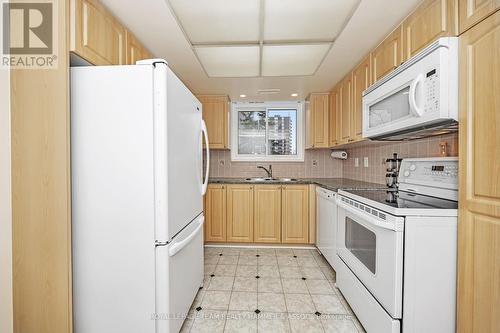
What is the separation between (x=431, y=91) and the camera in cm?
117

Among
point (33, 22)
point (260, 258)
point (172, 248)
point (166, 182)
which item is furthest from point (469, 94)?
point (260, 258)

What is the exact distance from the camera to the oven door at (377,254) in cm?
120

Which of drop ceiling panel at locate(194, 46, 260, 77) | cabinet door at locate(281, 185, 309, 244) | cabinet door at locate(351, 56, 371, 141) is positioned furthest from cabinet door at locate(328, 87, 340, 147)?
drop ceiling panel at locate(194, 46, 260, 77)

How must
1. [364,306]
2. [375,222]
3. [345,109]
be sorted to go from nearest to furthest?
[375,222] < [364,306] < [345,109]

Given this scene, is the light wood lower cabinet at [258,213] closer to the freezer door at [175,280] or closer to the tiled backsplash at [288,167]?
the tiled backsplash at [288,167]

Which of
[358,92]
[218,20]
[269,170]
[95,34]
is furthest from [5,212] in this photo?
[269,170]

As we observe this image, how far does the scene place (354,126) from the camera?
2.37 metres

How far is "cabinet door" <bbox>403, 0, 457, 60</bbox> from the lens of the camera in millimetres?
1190

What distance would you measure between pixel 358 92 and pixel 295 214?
1691 millimetres

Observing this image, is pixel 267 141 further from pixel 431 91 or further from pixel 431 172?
pixel 431 91

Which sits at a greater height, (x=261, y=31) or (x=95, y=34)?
(x=261, y=31)

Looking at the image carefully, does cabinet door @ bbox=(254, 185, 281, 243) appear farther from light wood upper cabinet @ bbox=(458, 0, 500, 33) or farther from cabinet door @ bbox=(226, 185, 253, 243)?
light wood upper cabinet @ bbox=(458, 0, 500, 33)

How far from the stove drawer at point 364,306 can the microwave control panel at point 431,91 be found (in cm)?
116

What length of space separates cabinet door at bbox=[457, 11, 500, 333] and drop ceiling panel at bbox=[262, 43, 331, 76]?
1.10 metres
